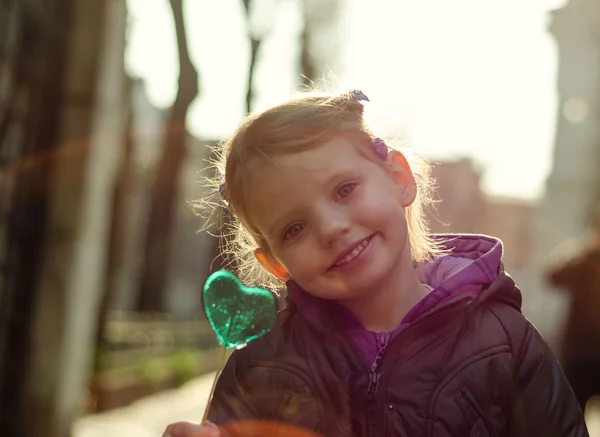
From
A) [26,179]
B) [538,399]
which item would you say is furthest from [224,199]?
[26,179]

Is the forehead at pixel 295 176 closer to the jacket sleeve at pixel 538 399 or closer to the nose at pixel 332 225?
the nose at pixel 332 225

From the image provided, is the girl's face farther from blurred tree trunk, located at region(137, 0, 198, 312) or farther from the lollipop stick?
blurred tree trunk, located at region(137, 0, 198, 312)

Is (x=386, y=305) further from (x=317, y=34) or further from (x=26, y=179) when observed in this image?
(x=317, y=34)

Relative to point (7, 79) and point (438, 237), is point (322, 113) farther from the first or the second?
point (7, 79)

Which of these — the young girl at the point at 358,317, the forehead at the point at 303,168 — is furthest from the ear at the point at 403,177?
the forehead at the point at 303,168

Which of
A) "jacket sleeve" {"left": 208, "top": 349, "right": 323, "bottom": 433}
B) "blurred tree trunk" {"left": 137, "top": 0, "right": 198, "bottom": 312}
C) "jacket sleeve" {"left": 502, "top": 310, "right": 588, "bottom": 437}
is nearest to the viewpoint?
"jacket sleeve" {"left": 502, "top": 310, "right": 588, "bottom": 437}

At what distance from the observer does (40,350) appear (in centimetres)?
501

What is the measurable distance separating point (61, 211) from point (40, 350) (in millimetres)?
836

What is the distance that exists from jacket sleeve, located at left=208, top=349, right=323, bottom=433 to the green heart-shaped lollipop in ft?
0.16

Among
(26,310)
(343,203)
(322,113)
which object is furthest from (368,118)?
(26,310)

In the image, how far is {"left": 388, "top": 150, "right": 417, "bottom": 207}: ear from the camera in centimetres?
190

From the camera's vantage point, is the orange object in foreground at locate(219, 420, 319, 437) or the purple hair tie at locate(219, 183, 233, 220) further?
the purple hair tie at locate(219, 183, 233, 220)

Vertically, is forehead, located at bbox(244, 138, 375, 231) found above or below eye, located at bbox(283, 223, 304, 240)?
above

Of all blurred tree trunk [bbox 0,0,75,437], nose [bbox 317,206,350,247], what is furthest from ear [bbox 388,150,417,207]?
blurred tree trunk [bbox 0,0,75,437]
